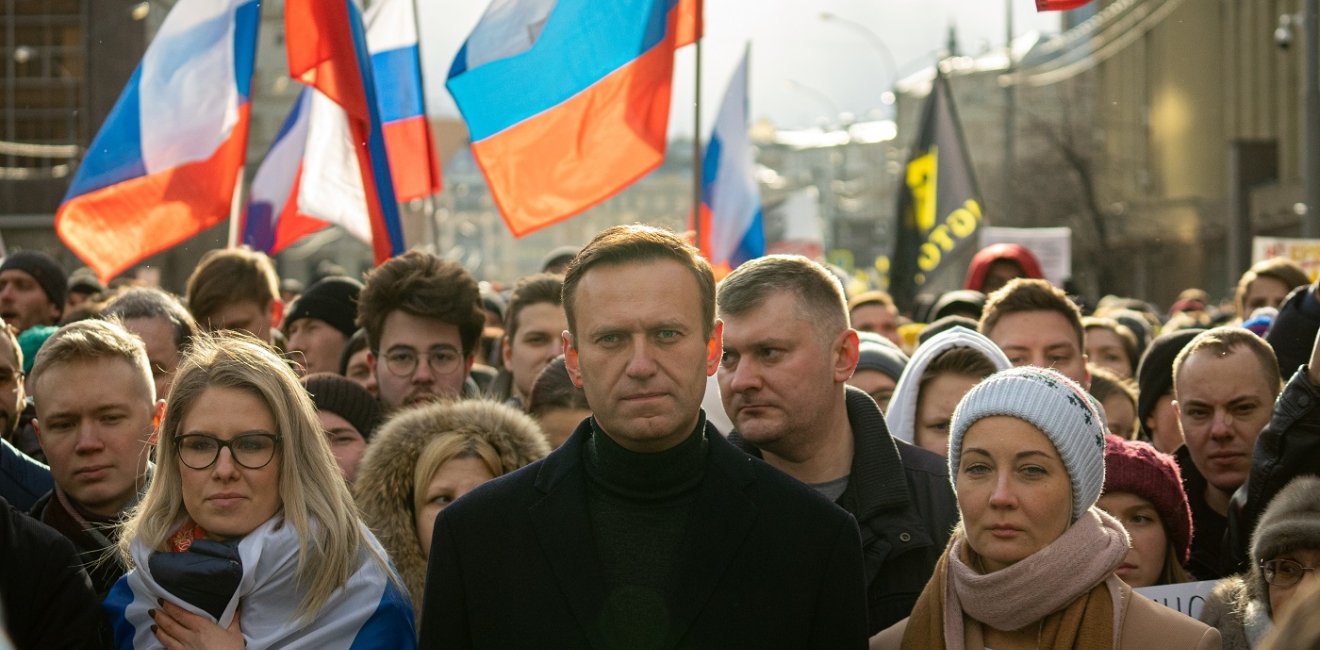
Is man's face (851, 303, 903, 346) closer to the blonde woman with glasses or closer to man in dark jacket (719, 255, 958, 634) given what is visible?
man in dark jacket (719, 255, 958, 634)

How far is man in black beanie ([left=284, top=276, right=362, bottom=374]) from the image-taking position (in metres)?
8.27

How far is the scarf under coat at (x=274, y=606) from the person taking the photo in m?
4.26

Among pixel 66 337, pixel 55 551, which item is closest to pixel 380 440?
pixel 66 337

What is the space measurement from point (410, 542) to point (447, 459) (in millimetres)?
274

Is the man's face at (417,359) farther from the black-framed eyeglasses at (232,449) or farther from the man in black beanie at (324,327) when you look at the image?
the black-framed eyeglasses at (232,449)

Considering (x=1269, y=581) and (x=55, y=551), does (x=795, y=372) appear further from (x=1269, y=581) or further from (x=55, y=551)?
(x=55, y=551)

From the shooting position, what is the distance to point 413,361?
686cm

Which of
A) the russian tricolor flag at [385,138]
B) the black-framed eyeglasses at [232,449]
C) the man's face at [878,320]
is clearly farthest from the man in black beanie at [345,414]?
the man's face at [878,320]

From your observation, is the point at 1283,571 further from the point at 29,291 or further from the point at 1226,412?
the point at 29,291

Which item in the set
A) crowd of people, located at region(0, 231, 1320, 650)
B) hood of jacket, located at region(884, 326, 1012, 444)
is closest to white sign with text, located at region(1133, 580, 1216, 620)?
crowd of people, located at region(0, 231, 1320, 650)

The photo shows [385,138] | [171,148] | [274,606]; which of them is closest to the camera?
[274,606]

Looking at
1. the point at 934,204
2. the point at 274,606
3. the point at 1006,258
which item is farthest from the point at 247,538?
the point at 934,204

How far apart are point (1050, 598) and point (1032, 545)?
0.14 meters

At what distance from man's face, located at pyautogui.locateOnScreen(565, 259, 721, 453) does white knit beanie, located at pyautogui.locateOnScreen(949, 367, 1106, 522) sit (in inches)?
32.3
